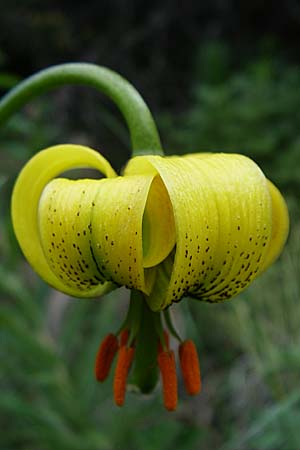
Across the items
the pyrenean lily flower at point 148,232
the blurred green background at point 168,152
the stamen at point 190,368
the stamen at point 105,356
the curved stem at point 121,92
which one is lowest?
the blurred green background at point 168,152

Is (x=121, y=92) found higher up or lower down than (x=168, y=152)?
higher up

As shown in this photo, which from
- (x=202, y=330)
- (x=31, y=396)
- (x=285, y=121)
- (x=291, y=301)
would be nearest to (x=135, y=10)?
(x=285, y=121)

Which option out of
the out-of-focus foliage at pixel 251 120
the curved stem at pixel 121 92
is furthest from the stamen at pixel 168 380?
the out-of-focus foliage at pixel 251 120

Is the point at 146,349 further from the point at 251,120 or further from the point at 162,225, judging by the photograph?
the point at 251,120

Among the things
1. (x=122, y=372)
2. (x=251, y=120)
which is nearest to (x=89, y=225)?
(x=122, y=372)

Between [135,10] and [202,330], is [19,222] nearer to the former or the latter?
[202,330]

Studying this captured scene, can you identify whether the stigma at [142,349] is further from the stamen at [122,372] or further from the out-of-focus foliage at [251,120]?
the out-of-focus foliage at [251,120]

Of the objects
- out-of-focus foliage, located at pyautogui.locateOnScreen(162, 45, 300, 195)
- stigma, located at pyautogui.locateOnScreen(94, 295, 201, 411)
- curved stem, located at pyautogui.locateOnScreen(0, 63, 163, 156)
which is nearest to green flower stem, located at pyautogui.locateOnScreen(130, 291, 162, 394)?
stigma, located at pyautogui.locateOnScreen(94, 295, 201, 411)
